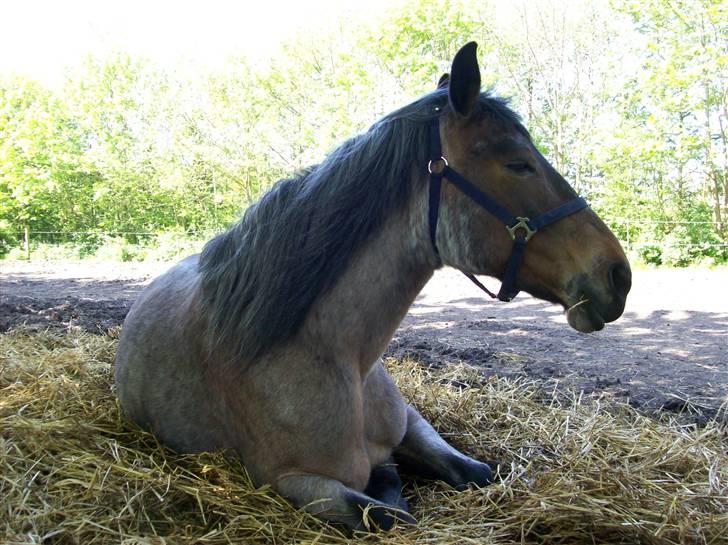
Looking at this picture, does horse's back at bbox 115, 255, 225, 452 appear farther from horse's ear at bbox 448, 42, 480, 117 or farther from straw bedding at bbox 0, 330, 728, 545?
horse's ear at bbox 448, 42, 480, 117

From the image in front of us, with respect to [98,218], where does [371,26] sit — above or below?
above

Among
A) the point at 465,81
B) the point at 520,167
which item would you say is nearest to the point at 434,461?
the point at 520,167

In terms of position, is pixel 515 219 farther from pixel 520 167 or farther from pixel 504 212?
pixel 520 167

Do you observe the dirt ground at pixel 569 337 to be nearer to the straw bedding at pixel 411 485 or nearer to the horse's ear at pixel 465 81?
the straw bedding at pixel 411 485

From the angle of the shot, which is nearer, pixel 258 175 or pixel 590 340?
pixel 590 340

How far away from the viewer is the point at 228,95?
18.8 metres

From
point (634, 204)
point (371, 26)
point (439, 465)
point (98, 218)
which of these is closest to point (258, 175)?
point (371, 26)

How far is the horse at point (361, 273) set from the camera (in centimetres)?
182

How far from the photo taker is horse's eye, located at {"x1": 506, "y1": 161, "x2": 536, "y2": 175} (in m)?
1.85

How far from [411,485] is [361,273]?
1.16 m

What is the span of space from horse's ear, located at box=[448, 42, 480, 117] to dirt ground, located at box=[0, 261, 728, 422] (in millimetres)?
1867

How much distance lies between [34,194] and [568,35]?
19432 mm

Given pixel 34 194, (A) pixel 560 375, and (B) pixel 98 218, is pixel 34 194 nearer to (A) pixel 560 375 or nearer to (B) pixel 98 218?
(B) pixel 98 218

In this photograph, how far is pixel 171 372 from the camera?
2408 mm
